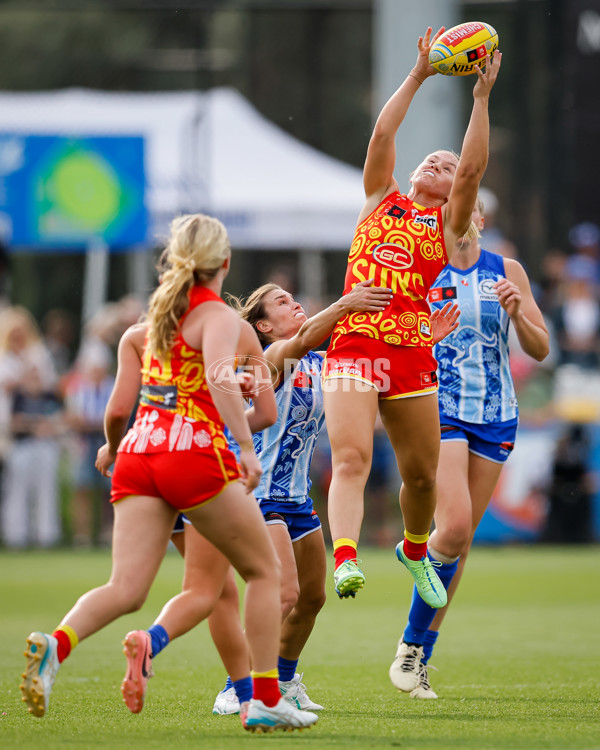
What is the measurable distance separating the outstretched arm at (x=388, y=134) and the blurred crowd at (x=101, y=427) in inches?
323

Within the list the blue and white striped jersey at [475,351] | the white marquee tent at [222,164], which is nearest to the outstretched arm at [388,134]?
the blue and white striped jersey at [475,351]

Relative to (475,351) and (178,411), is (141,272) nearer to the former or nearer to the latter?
(475,351)

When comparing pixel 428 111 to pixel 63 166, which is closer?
pixel 428 111

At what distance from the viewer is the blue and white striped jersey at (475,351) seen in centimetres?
659

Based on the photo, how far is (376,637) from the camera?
8.41m

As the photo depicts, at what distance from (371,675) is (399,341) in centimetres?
200

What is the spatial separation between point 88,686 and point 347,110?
714 inches

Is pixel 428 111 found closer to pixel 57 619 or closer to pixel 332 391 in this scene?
pixel 57 619

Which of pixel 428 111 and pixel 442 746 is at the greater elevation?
pixel 428 111

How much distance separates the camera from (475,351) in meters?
6.65

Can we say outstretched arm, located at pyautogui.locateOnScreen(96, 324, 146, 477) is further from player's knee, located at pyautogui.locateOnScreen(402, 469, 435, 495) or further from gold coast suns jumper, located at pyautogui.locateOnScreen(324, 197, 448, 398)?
player's knee, located at pyautogui.locateOnScreen(402, 469, 435, 495)

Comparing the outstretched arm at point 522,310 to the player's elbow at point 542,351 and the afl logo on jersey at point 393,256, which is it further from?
the afl logo on jersey at point 393,256

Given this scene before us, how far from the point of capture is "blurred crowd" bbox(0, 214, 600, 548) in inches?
559

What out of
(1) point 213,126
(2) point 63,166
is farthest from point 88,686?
(1) point 213,126
